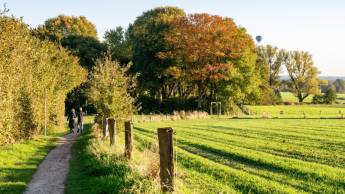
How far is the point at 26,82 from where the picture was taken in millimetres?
28312

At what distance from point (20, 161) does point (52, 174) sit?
141 inches

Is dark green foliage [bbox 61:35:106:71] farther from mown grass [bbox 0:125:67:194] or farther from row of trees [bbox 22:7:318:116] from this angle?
mown grass [bbox 0:125:67:194]

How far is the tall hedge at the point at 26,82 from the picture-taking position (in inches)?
829

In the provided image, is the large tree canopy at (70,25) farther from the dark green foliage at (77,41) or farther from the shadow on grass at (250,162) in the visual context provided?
the shadow on grass at (250,162)

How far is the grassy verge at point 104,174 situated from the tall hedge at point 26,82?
3946 mm

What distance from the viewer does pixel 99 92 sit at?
98.0 feet

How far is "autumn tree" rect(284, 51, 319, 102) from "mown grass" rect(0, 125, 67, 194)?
99312 mm

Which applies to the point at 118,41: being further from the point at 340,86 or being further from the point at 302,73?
the point at 340,86

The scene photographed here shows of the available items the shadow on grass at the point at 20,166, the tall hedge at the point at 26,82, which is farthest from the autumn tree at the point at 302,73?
Answer: the shadow on grass at the point at 20,166

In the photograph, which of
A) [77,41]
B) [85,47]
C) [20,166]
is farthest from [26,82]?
[77,41]

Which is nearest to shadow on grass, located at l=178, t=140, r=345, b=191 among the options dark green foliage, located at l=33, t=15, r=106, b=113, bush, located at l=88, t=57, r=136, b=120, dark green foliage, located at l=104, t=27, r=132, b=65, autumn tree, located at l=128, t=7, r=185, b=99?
bush, located at l=88, t=57, r=136, b=120

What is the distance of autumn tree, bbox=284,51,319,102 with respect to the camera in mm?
121688

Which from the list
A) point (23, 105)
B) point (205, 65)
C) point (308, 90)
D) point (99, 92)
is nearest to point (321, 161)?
point (99, 92)

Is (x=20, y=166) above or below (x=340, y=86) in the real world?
below
